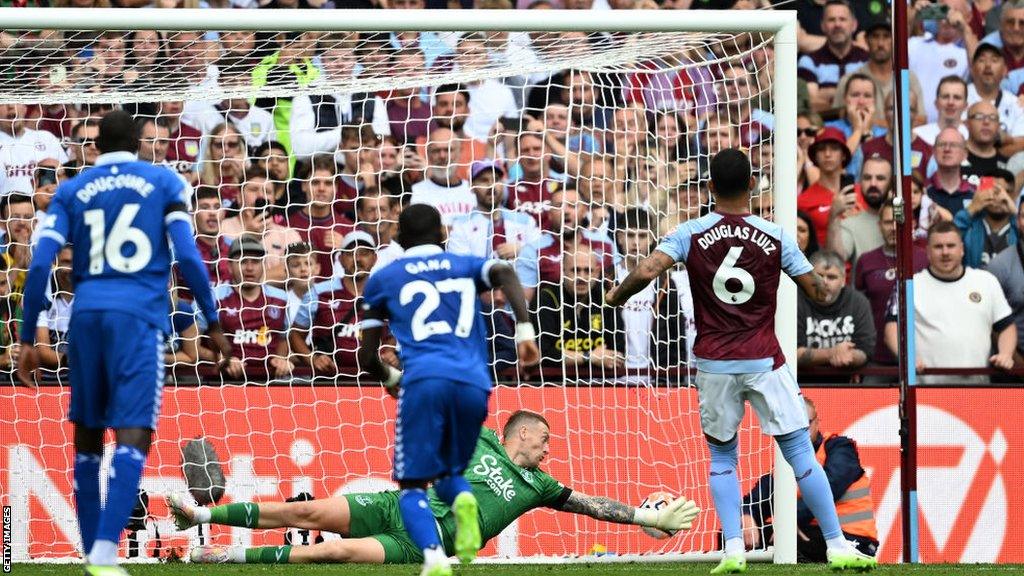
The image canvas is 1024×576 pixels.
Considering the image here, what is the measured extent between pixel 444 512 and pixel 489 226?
2711mm

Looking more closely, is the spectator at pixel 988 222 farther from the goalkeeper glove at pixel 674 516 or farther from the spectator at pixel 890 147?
the goalkeeper glove at pixel 674 516

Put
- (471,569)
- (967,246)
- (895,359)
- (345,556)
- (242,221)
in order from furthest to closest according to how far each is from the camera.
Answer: (967,246) < (895,359) < (242,221) < (345,556) < (471,569)

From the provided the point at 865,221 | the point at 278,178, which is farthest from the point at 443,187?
the point at 865,221

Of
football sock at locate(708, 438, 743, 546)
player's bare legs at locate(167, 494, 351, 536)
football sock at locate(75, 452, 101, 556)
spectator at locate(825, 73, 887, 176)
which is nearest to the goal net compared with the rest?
player's bare legs at locate(167, 494, 351, 536)

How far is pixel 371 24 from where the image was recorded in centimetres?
832

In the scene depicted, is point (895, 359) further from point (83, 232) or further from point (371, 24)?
point (83, 232)

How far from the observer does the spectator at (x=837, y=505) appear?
9.12 metres

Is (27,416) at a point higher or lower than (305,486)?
higher

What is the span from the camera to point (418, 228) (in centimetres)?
595

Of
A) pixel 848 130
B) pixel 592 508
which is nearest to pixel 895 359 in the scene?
pixel 848 130

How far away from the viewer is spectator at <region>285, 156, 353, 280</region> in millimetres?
9828

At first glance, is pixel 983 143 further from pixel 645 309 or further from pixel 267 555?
pixel 267 555

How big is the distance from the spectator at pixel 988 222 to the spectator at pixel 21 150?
22.6 ft

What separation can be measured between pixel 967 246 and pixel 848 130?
1376mm
